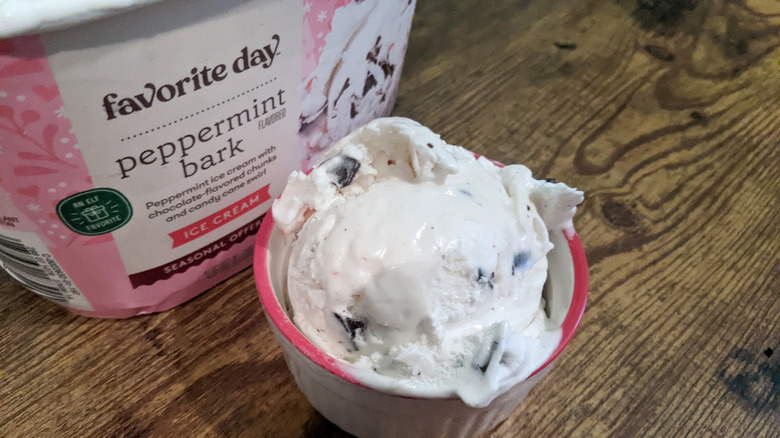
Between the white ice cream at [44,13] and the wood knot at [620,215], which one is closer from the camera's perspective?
the white ice cream at [44,13]

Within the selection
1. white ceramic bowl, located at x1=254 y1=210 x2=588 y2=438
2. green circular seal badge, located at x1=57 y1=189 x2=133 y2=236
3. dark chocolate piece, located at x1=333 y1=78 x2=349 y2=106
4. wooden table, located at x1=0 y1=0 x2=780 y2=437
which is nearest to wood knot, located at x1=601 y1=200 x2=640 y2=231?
wooden table, located at x1=0 y1=0 x2=780 y2=437

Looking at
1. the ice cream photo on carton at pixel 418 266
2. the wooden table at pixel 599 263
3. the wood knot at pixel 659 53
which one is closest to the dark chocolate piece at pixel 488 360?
the ice cream photo on carton at pixel 418 266

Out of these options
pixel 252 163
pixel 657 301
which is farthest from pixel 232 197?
pixel 657 301

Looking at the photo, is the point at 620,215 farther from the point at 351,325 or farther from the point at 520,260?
the point at 351,325

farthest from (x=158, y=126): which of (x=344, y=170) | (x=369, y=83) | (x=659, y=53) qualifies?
(x=659, y=53)

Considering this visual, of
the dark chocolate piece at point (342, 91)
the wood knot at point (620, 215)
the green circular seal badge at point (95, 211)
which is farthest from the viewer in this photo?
the wood knot at point (620, 215)

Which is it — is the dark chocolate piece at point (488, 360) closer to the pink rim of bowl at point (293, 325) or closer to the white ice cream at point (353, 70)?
the pink rim of bowl at point (293, 325)
